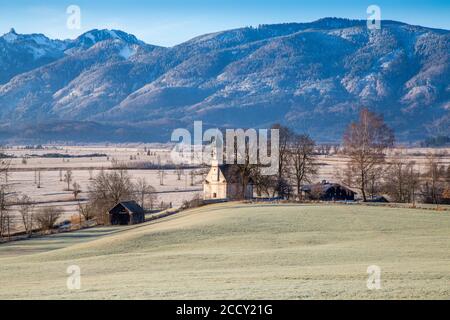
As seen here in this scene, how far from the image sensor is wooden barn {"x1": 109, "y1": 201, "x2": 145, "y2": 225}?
72.2m

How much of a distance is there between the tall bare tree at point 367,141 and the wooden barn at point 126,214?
2292 cm

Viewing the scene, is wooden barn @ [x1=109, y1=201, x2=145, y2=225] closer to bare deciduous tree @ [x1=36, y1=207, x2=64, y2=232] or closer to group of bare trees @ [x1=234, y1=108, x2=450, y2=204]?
bare deciduous tree @ [x1=36, y1=207, x2=64, y2=232]

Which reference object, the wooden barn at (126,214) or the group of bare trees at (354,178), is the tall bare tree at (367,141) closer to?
the group of bare trees at (354,178)

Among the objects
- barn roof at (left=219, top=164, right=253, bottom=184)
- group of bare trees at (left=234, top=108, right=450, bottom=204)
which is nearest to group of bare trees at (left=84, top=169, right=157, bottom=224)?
barn roof at (left=219, top=164, right=253, bottom=184)

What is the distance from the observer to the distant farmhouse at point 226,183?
79.8 meters

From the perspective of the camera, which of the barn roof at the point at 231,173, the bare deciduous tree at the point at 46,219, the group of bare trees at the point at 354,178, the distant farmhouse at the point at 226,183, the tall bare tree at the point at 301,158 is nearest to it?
the bare deciduous tree at the point at 46,219

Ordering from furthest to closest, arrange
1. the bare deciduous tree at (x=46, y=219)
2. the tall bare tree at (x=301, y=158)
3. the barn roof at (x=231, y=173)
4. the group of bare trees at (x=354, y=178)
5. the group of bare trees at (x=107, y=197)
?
the group of bare trees at (x=107, y=197), the barn roof at (x=231, y=173), the tall bare tree at (x=301, y=158), the group of bare trees at (x=354, y=178), the bare deciduous tree at (x=46, y=219)

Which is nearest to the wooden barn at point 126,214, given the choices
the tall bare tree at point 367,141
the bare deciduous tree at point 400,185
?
the tall bare tree at point 367,141

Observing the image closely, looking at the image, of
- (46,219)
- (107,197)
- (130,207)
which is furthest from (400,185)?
(46,219)

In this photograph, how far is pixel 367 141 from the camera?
211ft

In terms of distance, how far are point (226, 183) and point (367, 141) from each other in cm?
2156

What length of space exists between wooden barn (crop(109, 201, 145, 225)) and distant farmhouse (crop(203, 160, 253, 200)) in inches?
441
